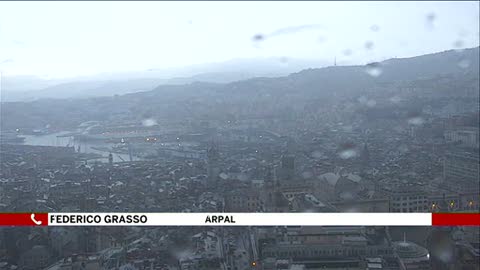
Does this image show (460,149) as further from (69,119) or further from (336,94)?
(69,119)

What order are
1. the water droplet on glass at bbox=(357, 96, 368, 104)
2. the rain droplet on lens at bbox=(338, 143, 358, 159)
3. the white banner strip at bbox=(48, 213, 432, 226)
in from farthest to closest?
the water droplet on glass at bbox=(357, 96, 368, 104)
the rain droplet on lens at bbox=(338, 143, 358, 159)
the white banner strip at bbox=(48, 213, 432, 226)

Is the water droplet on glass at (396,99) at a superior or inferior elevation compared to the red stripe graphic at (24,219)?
superior

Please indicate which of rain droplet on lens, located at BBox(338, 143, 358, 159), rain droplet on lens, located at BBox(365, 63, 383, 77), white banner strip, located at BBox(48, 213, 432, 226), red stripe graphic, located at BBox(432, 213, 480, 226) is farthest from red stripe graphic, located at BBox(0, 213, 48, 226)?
rain droplet on lens, located at BBox(365, 63, 383, 77)

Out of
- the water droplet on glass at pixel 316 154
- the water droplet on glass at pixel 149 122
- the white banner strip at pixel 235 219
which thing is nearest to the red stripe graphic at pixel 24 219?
the white banner strip at pixel 235 219


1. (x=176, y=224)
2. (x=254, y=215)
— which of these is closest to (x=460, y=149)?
(x=254, y=215)

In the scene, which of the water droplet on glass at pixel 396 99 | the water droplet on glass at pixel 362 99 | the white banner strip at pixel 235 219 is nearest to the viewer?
the white banner strip at pixel 235 219

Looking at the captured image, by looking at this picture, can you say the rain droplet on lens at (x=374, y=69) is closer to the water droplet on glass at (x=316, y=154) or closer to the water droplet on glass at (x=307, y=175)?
the water droplet on glass at (x=316, y=154)

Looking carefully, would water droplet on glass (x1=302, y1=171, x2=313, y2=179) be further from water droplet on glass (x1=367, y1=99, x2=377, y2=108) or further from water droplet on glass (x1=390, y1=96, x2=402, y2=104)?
water droplet on glass (x1=390, y1=96, x2=402, y2=104)

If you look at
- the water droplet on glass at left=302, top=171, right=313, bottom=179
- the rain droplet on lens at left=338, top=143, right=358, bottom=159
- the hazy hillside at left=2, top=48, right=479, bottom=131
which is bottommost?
the water droplet on glass at left=302, top=171, right=313, bottom=179
